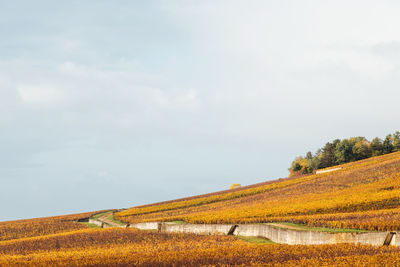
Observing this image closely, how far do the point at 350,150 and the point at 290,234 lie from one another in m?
92.2

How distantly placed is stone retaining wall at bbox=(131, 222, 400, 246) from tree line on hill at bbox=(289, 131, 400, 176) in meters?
82.3

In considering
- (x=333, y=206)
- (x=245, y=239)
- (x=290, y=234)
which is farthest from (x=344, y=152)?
(x=290, y=234)

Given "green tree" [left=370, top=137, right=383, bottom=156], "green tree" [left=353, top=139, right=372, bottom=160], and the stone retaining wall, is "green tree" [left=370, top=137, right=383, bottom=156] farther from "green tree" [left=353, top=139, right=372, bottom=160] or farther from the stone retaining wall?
the stone retaining wall

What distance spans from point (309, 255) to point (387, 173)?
45019 millimetres

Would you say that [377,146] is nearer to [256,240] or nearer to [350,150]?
[350,150]

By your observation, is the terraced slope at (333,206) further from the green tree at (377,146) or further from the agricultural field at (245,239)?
the green tree at (377,146)

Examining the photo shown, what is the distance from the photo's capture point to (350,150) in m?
113

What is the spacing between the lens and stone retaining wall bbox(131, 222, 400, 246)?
23703 millimetres

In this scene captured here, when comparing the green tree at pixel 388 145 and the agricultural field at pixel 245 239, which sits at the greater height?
the green tree at pixel 388 145

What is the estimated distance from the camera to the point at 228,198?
7269 cm

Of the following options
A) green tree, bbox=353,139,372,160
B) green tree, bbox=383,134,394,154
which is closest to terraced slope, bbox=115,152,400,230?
green tree, bbox=353,139,372,160

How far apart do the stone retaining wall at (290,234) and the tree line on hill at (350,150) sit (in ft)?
270

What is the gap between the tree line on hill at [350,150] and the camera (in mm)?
110438

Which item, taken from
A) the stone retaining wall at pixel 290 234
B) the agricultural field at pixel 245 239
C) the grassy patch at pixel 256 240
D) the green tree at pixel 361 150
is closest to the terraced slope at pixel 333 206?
the agricultural field at pixel 245 239
